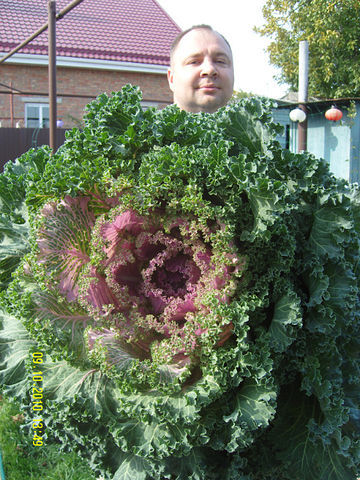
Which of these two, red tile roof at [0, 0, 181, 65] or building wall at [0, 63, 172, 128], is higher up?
red tile roof at [0, 0, 181, 65]

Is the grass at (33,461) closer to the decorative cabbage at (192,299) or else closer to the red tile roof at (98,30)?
the decorative cabbage at (192,299)

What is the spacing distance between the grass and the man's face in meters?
1.91

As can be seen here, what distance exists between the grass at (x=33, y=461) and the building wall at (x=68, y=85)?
516 inches

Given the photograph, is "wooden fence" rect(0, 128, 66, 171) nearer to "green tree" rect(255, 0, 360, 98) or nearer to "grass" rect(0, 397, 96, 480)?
"grass" rect(0, 397, 96, 480)

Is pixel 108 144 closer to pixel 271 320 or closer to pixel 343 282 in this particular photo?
pixel 271 320

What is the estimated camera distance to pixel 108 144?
1525mm

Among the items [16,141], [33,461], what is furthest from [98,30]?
[33,461]

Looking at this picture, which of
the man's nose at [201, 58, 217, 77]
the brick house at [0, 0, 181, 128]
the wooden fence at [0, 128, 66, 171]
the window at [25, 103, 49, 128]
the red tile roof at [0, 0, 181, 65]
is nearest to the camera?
the man's nose at [201, 58, 217, 77]

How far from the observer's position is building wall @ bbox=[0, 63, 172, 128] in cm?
1502

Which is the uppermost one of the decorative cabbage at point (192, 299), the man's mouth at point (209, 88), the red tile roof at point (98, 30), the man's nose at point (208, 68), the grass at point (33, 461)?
the red tile roof at point (98, 30)

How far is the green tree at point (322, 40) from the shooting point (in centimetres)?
1903

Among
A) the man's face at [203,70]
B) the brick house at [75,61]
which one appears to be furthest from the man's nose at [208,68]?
the brick house at [75,61]

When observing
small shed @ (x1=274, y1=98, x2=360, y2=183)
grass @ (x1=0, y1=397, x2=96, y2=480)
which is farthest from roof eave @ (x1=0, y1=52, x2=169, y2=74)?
grass @ (x1=0, y1=397, x2=96, y2=480)

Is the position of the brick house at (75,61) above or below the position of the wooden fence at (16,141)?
above
